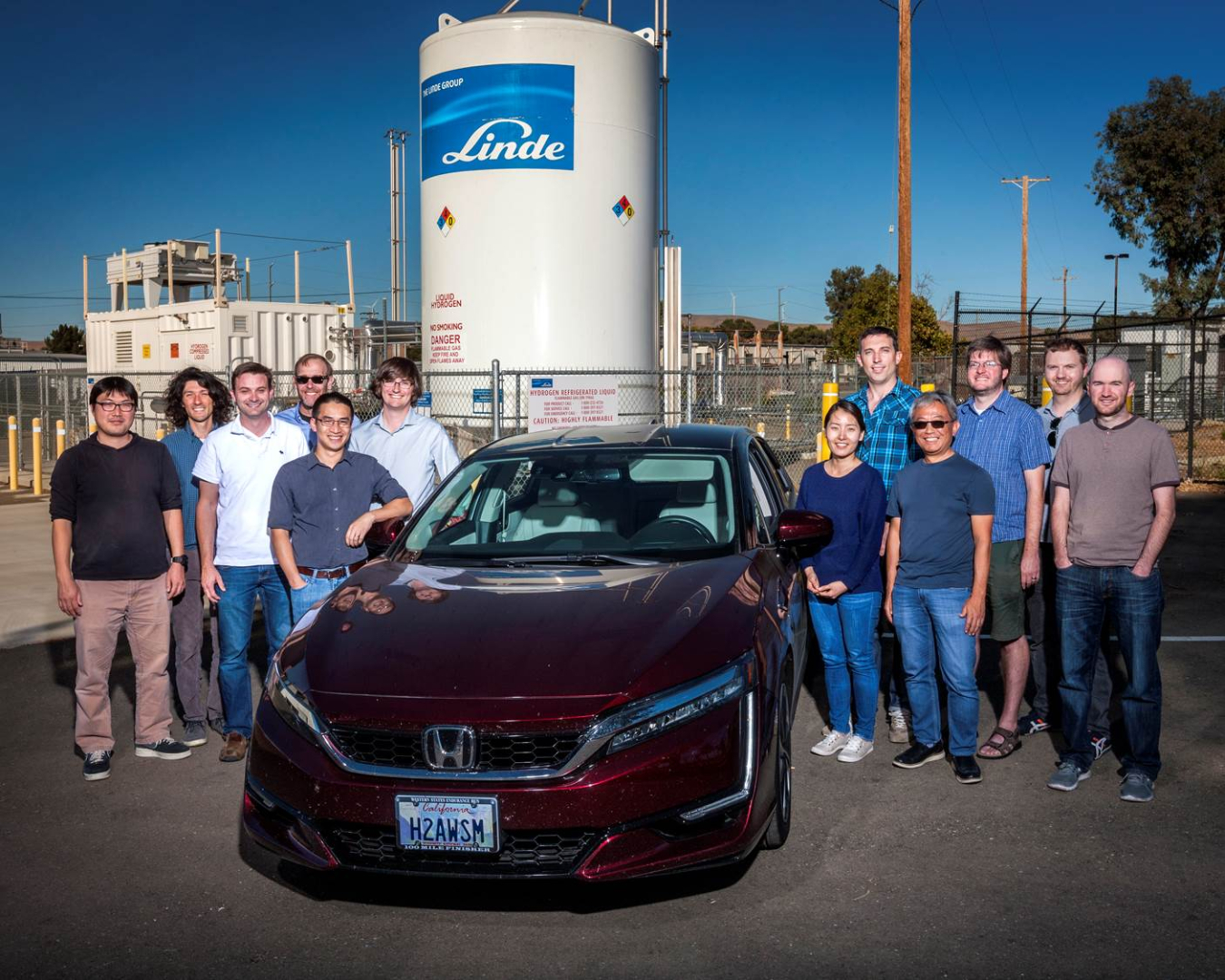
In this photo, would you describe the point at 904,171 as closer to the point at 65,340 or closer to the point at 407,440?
the point at 407,440

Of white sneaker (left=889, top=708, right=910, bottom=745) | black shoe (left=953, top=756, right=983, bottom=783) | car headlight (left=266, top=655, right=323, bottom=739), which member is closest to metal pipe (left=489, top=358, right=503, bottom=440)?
white sneaker (left=889, top=708, right=910, bottom=745)

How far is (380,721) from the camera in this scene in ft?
12.3

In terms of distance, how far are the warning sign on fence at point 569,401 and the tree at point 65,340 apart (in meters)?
86.4

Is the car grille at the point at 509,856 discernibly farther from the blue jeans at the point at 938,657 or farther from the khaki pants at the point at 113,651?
the khaki pants at the point at 113,651

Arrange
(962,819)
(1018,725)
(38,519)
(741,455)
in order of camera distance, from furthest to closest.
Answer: (38,519) < (1018,725) < (741,455) < (962,819)

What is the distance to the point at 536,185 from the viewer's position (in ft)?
41.8

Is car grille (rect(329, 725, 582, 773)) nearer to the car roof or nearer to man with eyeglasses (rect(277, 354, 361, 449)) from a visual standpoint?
the car roof

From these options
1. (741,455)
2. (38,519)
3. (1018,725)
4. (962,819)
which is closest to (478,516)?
(741,455)

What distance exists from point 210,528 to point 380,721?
8.38 feet

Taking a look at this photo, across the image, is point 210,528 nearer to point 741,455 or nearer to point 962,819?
point 741,455

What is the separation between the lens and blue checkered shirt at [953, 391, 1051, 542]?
5656mm

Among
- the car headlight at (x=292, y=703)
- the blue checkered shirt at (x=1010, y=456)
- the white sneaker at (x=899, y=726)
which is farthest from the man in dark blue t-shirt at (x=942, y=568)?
the car headlight at (x=292, y=703)

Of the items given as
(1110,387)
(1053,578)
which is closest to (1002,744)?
(1053,578)

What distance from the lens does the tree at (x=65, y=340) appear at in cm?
9194
